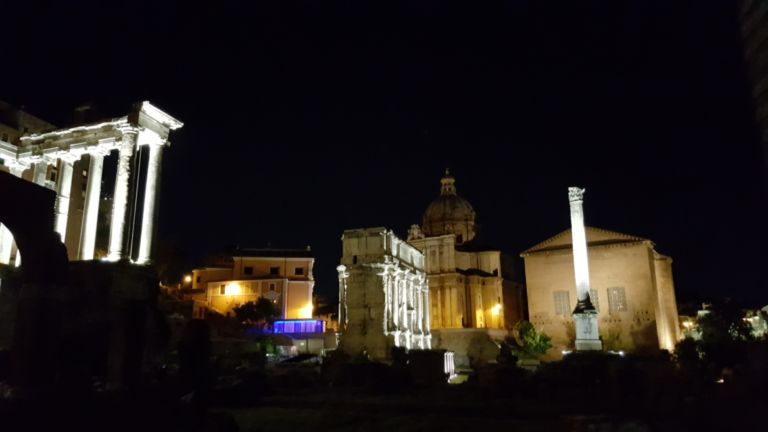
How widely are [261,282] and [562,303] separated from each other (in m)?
34.5

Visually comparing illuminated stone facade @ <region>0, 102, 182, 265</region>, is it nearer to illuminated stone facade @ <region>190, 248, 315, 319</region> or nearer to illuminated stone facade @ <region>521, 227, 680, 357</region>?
illuminated stone facade @ <region>190, 248, 315, 319</region>

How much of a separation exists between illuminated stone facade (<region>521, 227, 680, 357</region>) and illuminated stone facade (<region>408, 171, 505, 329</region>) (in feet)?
33.0

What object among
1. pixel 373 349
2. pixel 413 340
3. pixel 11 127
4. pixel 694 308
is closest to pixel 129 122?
pixel 11 127

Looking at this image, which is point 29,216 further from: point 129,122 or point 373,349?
point 373,349

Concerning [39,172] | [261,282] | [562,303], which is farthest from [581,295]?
[39,172]

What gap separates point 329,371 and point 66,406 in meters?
19.2

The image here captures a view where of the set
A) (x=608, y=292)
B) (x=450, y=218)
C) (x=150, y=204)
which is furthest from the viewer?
(x=450, y=218)

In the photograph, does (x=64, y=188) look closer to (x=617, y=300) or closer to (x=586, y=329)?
(x=586, y=329)

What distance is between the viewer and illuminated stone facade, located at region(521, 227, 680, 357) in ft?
167

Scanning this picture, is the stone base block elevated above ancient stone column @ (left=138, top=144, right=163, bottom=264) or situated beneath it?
situated beneath

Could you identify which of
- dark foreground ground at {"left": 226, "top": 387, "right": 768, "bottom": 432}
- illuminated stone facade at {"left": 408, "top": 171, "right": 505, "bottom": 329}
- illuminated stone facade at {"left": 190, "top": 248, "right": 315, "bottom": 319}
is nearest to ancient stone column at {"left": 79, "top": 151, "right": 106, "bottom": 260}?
dark foreground ground at {"left": 226, "top": 387, "right": 768, "bottom": 432}

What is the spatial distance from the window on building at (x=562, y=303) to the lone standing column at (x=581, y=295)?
14.2 m

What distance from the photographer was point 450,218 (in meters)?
75.3

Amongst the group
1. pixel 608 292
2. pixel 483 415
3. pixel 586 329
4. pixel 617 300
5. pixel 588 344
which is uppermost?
pixel 608 292
